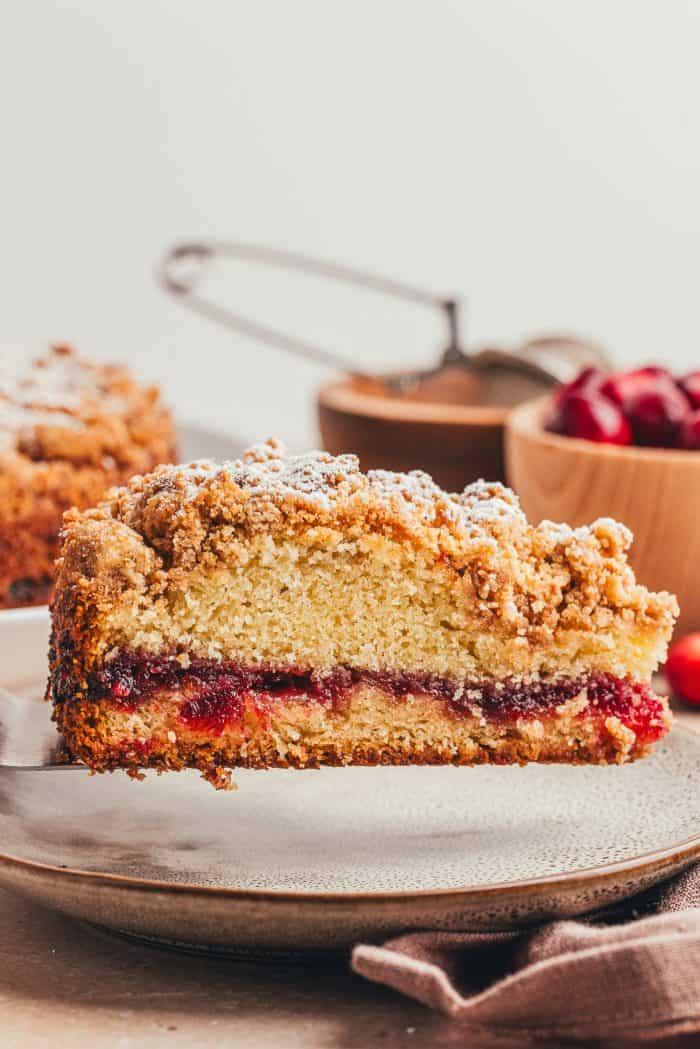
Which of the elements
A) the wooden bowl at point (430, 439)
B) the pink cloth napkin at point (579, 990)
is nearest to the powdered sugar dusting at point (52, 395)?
the wooden bowl at point (430, 439)

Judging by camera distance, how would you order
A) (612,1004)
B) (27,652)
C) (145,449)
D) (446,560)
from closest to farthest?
(612,1004), (446,560), (27,652), (145,449)

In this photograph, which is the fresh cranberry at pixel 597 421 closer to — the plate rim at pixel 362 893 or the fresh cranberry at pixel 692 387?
the fresh cranberry at pixel 692 387

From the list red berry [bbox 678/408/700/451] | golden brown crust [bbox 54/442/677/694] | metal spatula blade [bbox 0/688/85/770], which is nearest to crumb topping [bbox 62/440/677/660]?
golden brown crust [bbox 54/442/677/694]

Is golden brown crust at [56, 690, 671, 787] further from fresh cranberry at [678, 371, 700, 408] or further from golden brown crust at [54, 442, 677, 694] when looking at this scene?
fresh cranberry at [678, 371, 700, 408]

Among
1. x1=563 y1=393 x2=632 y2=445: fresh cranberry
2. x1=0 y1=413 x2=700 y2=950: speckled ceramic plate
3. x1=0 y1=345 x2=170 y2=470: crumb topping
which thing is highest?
x1=563 y1=393 x2=632 y2=445: fresh cranberry

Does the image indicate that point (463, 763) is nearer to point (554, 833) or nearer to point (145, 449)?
point (554, 833)

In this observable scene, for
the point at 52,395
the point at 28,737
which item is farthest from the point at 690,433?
the point at 28,737

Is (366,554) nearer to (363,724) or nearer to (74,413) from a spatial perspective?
(363,724)

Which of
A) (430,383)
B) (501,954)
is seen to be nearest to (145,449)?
(430,383)
